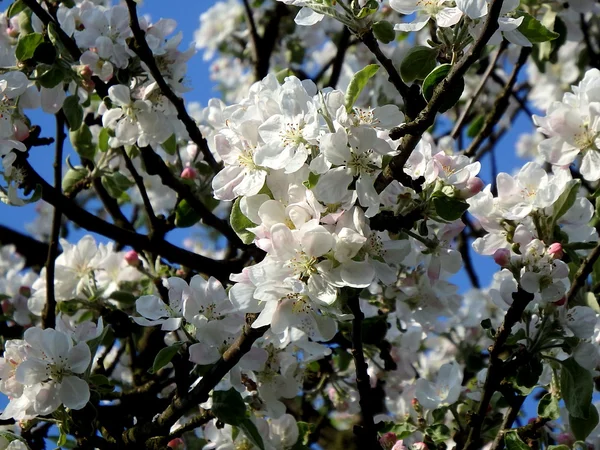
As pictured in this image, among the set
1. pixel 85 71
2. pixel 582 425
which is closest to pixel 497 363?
pixel 582 425

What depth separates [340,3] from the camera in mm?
1624

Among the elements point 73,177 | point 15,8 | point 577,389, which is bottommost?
point 577,389

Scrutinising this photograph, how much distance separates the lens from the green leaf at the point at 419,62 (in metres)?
1.72

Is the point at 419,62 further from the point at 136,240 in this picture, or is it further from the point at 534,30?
the point at 136,240

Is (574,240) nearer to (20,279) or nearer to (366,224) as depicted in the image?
(366,224)

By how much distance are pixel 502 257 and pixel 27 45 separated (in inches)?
50.6

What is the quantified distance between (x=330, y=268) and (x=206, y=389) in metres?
0.45

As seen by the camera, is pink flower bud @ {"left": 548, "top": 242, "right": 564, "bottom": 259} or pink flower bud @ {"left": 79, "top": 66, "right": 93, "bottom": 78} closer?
pink flower bud @ {"left": 548, "top": 242, "right": 564, "bottom": 259}

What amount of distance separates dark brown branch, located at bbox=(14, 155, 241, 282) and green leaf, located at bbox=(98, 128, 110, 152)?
22 cm

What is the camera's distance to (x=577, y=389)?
1.80 metres

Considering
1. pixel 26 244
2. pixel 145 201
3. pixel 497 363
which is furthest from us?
pixel 26 244

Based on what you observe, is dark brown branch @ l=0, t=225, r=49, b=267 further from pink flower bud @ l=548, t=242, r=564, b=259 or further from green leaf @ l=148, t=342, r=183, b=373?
pink flower bud @ l=548, t=242, r=564, b=259

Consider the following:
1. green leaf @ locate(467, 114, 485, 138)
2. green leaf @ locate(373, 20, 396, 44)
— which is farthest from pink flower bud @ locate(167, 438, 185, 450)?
green leaf @ locate(467, 114, 485, 138)

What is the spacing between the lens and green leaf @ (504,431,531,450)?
1.85m
